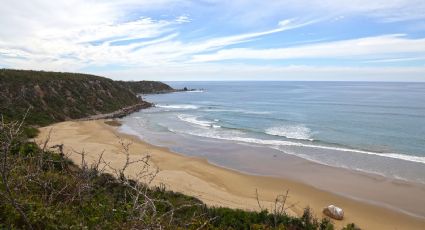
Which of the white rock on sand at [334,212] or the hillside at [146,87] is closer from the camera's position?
the white rock on sand at [334,212]

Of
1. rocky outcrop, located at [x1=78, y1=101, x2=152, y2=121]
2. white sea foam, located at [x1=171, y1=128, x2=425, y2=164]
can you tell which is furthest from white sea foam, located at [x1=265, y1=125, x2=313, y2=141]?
rocky outcrop, located at [x1=78, y1=101, x2=152, y2=121]

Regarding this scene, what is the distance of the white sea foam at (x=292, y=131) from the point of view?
3534 centimetres

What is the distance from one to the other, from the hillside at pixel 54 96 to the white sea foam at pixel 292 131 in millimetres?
23897

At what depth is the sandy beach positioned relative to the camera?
15.8m

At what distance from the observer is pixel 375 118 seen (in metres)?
47.0

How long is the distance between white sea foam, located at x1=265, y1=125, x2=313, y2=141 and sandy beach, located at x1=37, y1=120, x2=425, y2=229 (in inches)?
504

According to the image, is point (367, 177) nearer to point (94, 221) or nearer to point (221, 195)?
point (221, 195)

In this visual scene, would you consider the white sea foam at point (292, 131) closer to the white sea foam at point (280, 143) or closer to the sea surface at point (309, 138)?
the sea surface at point (309, 138)

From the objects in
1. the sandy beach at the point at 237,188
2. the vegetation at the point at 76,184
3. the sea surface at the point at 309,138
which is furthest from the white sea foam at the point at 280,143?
the vegetation at the point at 76,184

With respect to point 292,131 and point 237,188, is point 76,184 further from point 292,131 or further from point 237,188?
point 292,131

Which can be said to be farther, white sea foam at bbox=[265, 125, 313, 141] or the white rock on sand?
white sea foam at bbox=[265, 125, 313, 141]

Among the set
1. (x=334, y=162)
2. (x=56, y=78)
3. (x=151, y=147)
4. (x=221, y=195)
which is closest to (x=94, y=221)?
(x=221, y=195)

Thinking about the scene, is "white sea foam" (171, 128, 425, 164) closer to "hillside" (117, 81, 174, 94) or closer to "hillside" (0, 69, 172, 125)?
"hillside" (0, 69, 172, 125)

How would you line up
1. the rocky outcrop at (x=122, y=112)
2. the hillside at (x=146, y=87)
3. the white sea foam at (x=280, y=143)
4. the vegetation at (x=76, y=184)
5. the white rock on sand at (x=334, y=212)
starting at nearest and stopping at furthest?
the vegetation at (x=76, y=184)
the white rock on sand at (x=334, y=212)
the white sea foam at (x=280, y=143)
the rocky outcrop at (x=122, y=112)
the hillside at (x=146, y=87)
